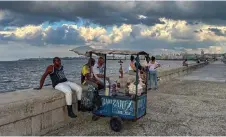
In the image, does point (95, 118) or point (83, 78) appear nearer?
point (95, 118)

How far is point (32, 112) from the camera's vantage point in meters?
6.69

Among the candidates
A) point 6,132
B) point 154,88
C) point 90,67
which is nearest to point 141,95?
point 90,67

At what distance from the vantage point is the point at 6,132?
235 inches

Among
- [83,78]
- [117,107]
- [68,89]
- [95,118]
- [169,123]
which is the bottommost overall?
[169,123]

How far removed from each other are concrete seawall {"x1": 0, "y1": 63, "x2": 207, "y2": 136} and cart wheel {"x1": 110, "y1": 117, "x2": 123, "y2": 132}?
4.31 ft

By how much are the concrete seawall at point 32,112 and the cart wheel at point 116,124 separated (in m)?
1.31

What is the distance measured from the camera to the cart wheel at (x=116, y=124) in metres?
7.39

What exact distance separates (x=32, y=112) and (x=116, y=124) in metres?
2.04

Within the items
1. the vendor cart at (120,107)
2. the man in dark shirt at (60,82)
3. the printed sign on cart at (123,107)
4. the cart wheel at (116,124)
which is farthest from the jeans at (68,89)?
the cart wheel at (116,124)

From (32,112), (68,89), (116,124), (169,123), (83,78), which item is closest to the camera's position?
(32,112)

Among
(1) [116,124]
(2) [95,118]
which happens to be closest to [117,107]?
(1) [116,124]

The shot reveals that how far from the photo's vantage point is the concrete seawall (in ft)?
19.9

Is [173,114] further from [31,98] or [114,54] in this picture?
[31,98]

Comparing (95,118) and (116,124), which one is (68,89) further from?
(116,124)
